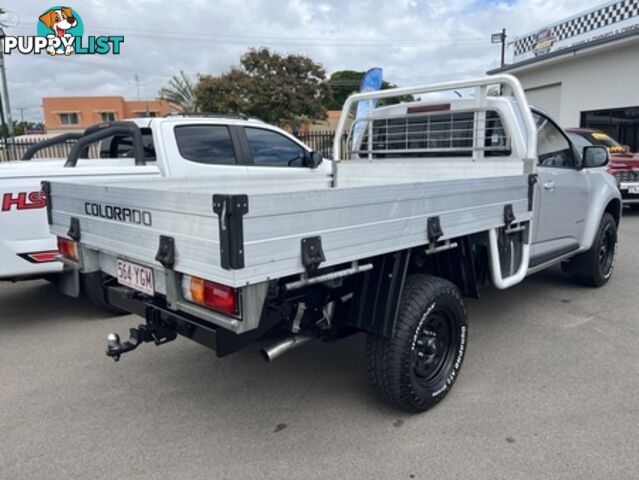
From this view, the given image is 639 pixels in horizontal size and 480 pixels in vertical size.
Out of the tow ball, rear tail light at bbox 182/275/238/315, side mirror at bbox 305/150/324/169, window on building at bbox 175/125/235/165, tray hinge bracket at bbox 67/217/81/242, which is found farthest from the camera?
side mirror at bbox 305/150/324/169

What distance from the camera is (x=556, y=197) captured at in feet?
14.0

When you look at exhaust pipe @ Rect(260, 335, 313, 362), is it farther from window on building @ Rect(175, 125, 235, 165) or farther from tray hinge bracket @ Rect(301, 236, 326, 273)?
window on building @ Rect(175, 125, 235, 165)

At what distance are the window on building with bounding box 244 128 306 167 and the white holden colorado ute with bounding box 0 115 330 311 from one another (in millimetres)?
11

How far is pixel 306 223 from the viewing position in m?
2.12

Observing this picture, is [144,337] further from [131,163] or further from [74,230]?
[131,163]

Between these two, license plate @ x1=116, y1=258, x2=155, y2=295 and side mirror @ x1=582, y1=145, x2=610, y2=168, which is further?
side mirror @ x1=582, y1=145, x2=610, y2=168

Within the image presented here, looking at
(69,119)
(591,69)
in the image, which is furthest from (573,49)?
(69,119)

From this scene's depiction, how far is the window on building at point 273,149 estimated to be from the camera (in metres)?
5.67

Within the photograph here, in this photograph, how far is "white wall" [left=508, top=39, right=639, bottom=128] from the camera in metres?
15.0

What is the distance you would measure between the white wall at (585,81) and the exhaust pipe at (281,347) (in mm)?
16065

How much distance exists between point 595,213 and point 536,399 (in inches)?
104

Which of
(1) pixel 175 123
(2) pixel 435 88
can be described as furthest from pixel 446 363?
(1) pixel 175 123

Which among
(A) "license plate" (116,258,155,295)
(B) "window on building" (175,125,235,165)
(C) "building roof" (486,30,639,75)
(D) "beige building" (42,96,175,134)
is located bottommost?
(A) "license plate" (116,258,155,295)

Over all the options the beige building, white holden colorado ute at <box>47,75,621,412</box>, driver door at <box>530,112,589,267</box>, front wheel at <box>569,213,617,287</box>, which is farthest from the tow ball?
the beige building
